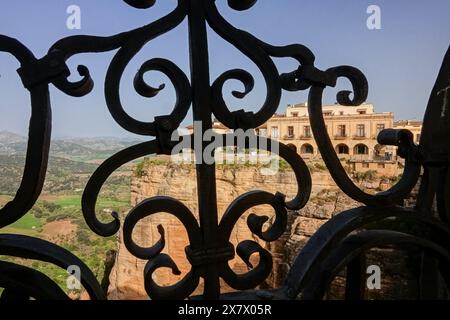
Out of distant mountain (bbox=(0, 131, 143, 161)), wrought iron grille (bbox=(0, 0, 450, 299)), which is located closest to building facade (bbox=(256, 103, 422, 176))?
distant mountain (bbox=(0, 131, 143, 161))

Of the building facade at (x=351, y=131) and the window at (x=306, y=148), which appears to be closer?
the building facade at (x=351, y=131)

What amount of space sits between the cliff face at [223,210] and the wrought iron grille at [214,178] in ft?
34.4

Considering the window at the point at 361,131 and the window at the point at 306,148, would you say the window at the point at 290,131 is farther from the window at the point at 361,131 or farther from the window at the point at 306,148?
the window at the point at 361,131

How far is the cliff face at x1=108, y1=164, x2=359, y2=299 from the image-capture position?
A: 1155cm

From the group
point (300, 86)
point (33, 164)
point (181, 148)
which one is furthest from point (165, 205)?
point (300, 86)

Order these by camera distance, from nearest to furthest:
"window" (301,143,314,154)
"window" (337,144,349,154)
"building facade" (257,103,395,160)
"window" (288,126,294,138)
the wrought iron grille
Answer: the wrought iron grille
"building facade" (257,103,395,160)
"window" (288,126,294,138)
"window" (301,143,314,154)
"window" (337,144,349,154)

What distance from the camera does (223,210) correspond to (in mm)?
12938

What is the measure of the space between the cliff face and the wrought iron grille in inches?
413

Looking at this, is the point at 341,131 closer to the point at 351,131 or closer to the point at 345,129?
the point at 345,129

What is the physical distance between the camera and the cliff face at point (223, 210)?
11555 millimetres

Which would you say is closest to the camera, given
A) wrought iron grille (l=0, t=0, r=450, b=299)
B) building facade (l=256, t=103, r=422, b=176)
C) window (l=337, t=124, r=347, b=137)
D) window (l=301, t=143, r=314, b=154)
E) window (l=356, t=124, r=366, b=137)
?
wrought iron grille (l=0, t=0, r=450, b=299)

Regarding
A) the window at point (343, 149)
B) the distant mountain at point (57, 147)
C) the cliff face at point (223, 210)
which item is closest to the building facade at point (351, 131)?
the window at point (343, 149)

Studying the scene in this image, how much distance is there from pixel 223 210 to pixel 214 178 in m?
12.4

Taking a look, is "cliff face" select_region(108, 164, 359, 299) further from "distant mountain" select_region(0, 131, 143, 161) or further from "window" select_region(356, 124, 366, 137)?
"window" select_region(356, 124, 366, 137)
